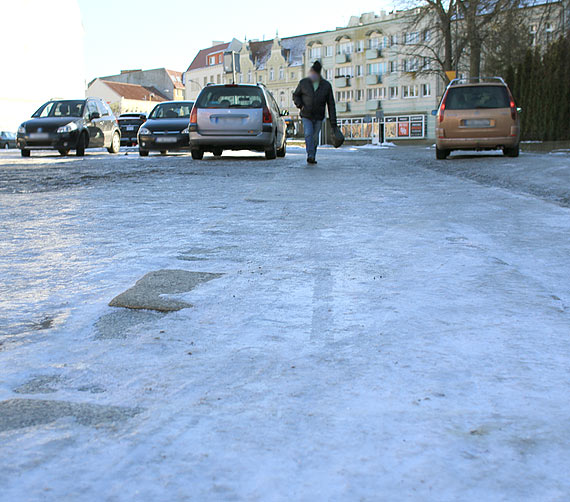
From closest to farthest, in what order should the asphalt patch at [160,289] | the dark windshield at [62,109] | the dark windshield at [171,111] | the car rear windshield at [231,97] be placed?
1. the asphalt patch at [160,289]
2. the car rear windshield at [231,97]
3. the dark windshield at [171,111]
4. the dark windshield at [62,109]

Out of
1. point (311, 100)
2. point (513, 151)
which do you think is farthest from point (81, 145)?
point (513, 151)

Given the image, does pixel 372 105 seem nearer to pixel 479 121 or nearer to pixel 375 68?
pixel 375 68

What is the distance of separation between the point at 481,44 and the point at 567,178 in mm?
22220

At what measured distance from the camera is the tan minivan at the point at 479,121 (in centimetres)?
1448

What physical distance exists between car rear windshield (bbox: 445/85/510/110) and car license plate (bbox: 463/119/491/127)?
1.00ft

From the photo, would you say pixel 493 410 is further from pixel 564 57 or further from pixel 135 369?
pixel 564 57

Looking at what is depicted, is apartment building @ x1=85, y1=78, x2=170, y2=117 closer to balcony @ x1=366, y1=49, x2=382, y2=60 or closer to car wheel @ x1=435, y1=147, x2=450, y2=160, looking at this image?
balcony @ x1=366, y1=49, x2=382, y2=60

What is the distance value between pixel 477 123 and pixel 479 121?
0.18ft

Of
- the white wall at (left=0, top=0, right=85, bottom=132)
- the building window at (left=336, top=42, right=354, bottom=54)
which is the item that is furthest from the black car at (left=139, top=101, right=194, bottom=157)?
the building window at (left=336, top=42, right=354, bottom=54)

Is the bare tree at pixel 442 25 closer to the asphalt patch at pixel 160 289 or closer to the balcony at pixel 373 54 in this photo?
the asphalt patch at pixel 160 289

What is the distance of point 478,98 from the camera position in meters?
14.9

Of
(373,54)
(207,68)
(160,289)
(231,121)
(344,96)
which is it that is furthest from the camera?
(207,68)

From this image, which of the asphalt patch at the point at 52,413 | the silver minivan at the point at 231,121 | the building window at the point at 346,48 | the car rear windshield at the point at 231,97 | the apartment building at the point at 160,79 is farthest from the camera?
the apartment building at the point at 160,79

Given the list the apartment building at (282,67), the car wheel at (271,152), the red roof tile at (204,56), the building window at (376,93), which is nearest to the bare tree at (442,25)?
the car wheel at (271,152)
